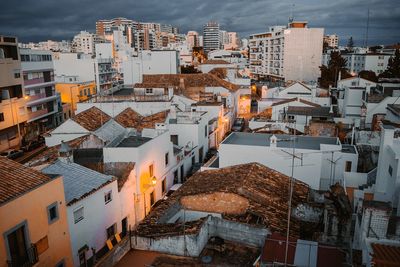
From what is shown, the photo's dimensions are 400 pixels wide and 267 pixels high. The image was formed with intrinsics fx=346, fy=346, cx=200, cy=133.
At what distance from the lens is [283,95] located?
47938 millimetres

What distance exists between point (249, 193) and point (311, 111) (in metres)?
22.6

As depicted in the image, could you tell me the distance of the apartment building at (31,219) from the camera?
11469 mm

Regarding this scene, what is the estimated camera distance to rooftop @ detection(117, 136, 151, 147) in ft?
75.0

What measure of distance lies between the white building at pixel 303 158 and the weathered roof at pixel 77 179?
806 centimetres

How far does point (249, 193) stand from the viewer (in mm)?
17234

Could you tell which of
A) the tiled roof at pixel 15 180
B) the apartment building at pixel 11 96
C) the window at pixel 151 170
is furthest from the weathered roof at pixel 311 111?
the apartment building at pixel 11 96

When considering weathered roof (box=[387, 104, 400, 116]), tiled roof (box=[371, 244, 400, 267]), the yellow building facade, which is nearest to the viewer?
tiled roof (box=[371, 244, 400, 267])

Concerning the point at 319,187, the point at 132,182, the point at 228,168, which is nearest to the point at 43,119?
the point at 132,182

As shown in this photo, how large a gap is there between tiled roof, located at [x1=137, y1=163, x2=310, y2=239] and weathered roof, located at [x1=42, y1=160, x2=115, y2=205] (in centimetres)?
301

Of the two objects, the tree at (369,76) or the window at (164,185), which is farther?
the tree at (369,76)

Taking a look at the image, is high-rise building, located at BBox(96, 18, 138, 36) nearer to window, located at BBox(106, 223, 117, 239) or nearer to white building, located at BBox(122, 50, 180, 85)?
white building, located at BBox(122, 50, 180, 85)

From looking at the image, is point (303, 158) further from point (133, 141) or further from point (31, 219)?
point (31, 219)

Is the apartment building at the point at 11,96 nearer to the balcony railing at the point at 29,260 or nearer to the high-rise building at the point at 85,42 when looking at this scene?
the balcony railing at the point at 29,260

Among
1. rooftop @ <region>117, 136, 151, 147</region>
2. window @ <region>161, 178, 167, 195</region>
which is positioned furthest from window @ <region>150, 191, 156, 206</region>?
rooftop @ <region>117, 136, 151, 147</region>
